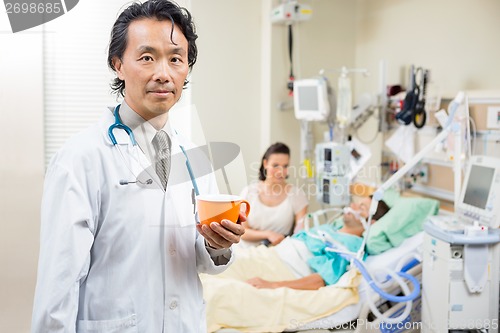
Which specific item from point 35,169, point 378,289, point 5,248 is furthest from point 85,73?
point 378,289

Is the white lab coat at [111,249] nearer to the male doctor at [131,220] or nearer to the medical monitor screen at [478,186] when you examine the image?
the male doctor at [131,220]

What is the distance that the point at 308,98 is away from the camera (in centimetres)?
321

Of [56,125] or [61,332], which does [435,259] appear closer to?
[61,332]

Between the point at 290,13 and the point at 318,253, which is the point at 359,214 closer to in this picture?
the point at 318,253

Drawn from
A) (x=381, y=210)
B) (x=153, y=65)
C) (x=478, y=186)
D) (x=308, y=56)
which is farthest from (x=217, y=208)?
(x=308, y=56)

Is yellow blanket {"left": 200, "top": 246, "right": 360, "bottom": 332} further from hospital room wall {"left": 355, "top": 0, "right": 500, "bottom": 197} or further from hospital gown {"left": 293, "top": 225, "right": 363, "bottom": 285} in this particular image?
hospital room wall {"left": 355, "top": 0, "right": 500, "bottom": 197}

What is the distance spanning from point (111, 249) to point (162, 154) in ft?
0.82

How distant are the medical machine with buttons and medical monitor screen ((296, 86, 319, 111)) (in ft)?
3.87

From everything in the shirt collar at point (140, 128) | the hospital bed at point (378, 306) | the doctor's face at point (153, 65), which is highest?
Result: the doctor's face at point (153, 65)

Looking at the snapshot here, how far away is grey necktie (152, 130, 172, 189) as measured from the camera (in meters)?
1.11

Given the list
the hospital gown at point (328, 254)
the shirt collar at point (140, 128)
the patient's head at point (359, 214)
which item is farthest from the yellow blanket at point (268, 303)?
the shirt collar at point (140, 128)

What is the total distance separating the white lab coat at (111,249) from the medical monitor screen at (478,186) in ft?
4.95

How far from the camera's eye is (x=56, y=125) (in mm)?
2930

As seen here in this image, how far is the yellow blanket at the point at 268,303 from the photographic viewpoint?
7.18 feet
